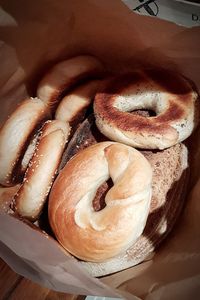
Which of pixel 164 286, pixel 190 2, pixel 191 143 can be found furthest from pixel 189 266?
pixel 190 2

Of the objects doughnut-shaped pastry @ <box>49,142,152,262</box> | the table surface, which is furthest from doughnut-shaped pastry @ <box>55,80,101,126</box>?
the table surface

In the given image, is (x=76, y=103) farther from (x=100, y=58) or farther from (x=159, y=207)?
(x=159, y=207)

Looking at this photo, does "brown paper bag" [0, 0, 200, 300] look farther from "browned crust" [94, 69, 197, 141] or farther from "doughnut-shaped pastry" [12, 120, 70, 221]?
"doughnut-shaped pastry" [12, 120, 70, 221]

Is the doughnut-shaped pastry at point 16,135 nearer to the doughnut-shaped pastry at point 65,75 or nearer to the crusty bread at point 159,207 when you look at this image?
the doughnut-shaped pastry at point 65,75

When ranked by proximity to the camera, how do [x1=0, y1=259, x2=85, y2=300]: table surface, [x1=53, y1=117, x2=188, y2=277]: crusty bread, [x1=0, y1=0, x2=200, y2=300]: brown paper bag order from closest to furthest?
[x1=0, y1=0, x2=200, y2=300]: brown paper bag < [x1=53, y1=117, x2=188, y2=277]: crusty bread < [x1=0, y1=259, x2=85, y2=300]: table surface

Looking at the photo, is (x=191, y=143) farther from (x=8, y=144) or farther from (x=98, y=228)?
Result: (x=8, y=144)

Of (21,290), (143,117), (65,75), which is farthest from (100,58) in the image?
(21,290)
